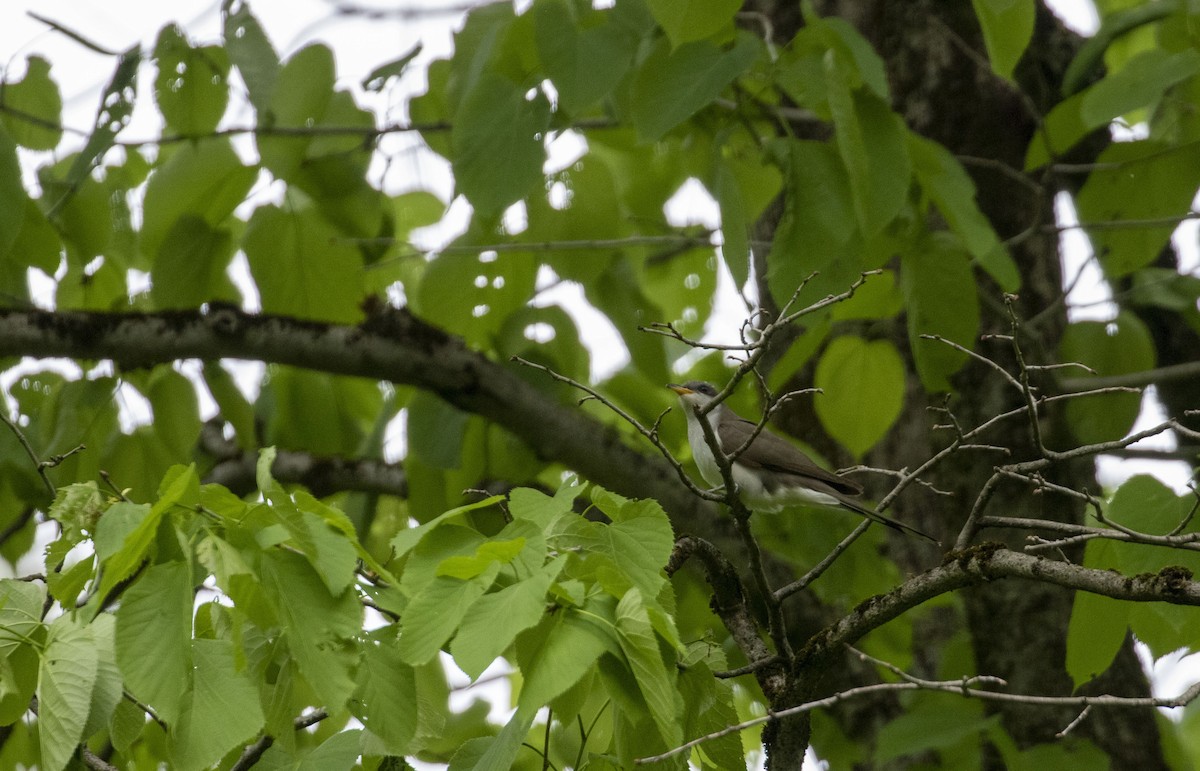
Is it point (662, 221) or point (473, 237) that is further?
point (662, 221)

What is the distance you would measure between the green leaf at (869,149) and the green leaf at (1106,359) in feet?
6.41

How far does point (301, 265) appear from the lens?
17.4 ft

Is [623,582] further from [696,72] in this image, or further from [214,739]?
[696,72]

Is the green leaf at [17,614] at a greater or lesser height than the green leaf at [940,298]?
lesser

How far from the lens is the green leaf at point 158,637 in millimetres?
1945

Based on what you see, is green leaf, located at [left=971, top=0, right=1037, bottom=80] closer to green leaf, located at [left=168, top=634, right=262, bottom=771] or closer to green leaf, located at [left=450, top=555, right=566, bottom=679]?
green leaf, located at [left=450, top=555, right=566, bottom=679]

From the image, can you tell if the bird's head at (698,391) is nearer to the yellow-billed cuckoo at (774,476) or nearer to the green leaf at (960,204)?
the yellow-billed cuckoo at (774,476)

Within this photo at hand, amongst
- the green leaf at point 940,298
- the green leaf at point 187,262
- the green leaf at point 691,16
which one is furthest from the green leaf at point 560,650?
the green leaf at point 187,262

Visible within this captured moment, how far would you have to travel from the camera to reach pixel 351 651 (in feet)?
6.91

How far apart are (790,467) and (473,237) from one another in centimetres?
193

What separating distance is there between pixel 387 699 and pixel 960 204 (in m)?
2.88

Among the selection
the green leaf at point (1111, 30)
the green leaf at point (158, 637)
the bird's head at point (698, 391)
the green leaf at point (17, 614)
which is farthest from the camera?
the bird's head at point (698, 391)

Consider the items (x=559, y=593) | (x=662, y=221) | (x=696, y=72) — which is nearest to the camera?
(x=559, y=593)

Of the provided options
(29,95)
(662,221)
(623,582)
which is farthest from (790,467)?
(29,95)
